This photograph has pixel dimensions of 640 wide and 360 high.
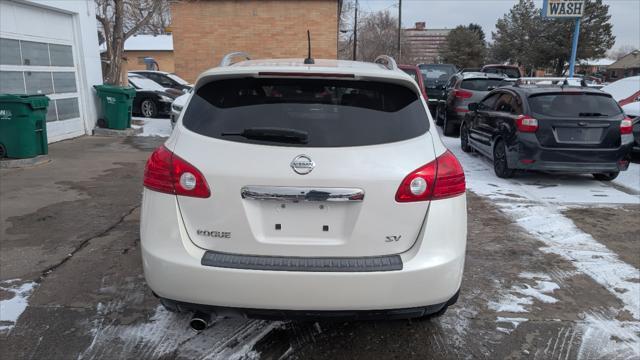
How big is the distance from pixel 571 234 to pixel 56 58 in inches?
403

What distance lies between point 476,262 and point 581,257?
3.44 feet

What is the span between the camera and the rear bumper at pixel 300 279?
7.92ft

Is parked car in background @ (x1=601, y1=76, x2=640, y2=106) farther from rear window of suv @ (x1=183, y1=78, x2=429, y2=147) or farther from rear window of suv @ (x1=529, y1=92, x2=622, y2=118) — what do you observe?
rear window of suv @ (x1=183, y1=78, x2=429, y2=147)

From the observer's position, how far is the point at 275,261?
2.45m

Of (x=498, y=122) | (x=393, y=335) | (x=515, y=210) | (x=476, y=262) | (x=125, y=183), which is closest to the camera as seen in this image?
(x=393, y=335)

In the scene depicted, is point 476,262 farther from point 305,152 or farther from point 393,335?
point 305,152

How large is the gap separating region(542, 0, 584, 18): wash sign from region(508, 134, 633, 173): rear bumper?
39.3 feet

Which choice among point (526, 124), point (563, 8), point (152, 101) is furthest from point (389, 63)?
point (563, 8)

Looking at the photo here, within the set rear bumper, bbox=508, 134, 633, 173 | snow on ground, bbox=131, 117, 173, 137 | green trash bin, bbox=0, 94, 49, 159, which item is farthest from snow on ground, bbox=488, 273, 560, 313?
snow on ground, bbox=131, 117, 173, 137

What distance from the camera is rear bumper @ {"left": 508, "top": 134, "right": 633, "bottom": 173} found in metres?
6.98

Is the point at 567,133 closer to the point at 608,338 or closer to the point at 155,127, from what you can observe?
the point at 608,338

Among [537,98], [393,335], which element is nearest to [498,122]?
[537,98]

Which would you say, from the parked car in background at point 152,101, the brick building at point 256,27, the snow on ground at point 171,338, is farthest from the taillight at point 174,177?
the brick building at point 256,27

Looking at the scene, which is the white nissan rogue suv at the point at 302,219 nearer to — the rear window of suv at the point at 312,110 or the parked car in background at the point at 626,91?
the rear window of suv at the point at 312,110
